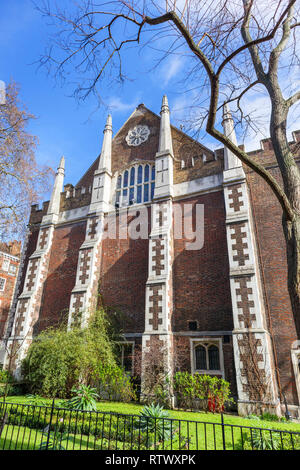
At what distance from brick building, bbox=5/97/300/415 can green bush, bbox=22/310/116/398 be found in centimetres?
131

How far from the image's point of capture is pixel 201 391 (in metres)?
10.9

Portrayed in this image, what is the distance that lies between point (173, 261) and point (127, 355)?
16.7 ft

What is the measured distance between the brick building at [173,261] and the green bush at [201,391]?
0.54m

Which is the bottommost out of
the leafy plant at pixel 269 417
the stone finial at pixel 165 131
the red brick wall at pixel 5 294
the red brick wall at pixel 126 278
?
the leafy plant at pixel 269 417

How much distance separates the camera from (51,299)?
17.7 metres

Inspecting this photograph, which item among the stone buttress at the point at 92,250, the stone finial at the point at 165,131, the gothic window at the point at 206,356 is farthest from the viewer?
the stone finial at the point at 165,131

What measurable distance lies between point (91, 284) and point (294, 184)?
11.9 meters

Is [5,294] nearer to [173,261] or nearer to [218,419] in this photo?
[173,261]

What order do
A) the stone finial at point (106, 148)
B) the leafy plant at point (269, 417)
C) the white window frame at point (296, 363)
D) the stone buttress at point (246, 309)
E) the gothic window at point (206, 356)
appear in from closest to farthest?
the leafy plant at point (269, 417), the stone buttress at point (246, 309), the white window frame at point (296, 363), the gothic window at point (206, 356), the stone finial at point (106, 148)

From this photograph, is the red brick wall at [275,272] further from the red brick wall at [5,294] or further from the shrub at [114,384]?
the red brick wall at [5,294]

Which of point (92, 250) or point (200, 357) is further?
point (92, 250)

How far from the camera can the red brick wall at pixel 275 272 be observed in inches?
447

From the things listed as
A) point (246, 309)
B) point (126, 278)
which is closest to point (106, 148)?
point (126, 278)

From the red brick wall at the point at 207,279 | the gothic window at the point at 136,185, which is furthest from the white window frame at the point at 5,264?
the red brick wall at the point at 207,279
